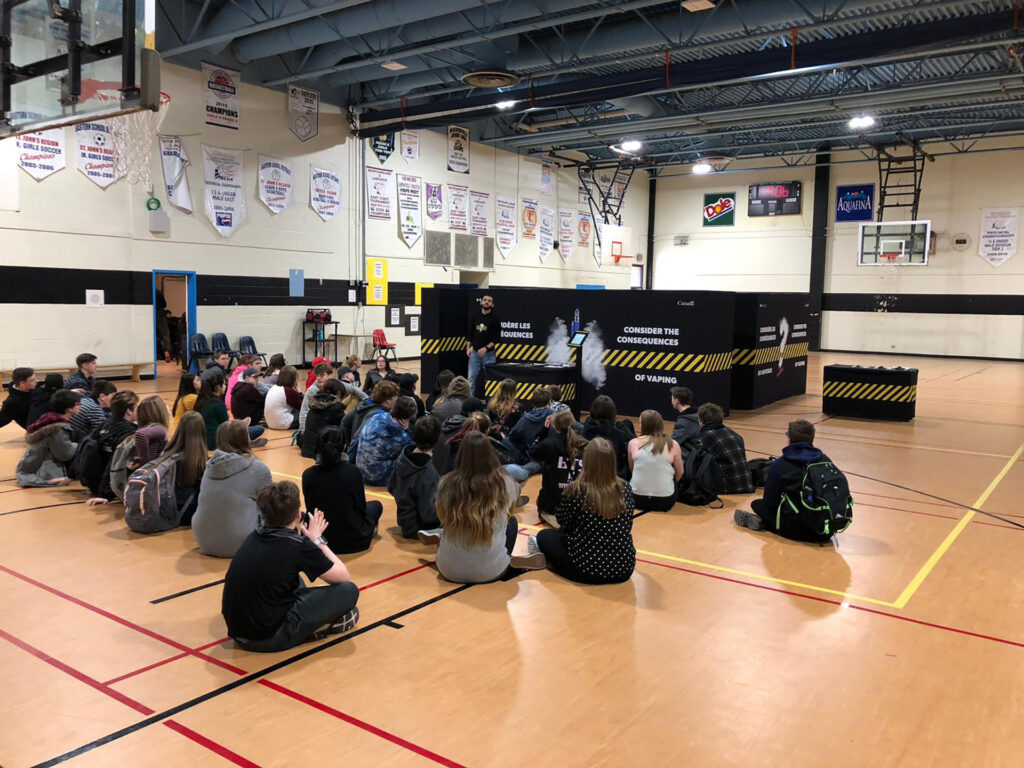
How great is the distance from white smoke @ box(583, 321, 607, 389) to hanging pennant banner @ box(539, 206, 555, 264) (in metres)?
14.6

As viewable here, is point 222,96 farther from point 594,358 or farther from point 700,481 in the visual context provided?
point 700,481

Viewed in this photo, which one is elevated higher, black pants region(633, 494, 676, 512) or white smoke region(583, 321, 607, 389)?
white smoke region(583, 321, 607, 389)

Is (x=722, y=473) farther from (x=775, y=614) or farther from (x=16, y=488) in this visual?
(x=16, y=488)

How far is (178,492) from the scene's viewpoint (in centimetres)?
620

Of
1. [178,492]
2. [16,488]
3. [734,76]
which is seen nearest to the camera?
[178,492]

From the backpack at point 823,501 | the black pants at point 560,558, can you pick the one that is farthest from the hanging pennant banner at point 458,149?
the black pants at point 560,558

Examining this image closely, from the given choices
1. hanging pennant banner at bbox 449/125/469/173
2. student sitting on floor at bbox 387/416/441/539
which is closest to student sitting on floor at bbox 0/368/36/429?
student sitting on floor at bbox 387/416/441/539

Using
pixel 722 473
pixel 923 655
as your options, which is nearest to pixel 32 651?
pixel 923 655

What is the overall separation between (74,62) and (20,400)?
4.26 metres

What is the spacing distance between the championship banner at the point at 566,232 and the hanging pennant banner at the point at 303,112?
10682mm

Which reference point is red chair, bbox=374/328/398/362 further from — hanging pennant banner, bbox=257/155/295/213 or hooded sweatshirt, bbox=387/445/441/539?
hooded sweatshirt, bbox=387/445/441/539

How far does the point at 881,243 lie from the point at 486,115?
1416 cm

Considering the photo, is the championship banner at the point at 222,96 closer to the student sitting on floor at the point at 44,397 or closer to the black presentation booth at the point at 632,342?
the black presentation booth at the point at 632,342

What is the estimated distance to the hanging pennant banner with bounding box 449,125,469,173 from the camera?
74.1 ft
